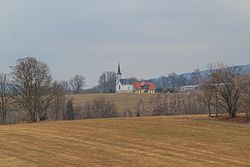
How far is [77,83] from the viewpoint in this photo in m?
111

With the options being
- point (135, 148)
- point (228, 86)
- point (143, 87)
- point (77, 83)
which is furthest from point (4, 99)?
point (143, 87)

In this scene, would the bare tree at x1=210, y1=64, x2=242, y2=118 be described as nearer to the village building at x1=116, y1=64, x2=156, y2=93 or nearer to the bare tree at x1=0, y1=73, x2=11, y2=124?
the bare tree at x1=0, y1=73, x2=11, y2=124

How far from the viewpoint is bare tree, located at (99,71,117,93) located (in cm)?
14012

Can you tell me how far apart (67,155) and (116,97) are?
252ft

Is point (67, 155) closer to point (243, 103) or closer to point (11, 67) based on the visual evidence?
point (243, 103)

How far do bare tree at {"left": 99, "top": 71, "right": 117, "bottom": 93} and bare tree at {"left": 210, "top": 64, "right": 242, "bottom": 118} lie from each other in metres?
105

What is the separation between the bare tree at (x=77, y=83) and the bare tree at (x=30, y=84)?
60871 millimetres

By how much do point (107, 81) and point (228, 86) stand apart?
11139 cm

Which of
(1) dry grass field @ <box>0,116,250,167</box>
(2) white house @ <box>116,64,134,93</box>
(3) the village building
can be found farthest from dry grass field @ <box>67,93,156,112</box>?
(1) dry grass field @ <box>0,116,250,167</box>

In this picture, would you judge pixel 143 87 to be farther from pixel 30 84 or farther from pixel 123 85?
pixel 30 84

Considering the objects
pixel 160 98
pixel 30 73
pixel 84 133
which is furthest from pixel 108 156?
pixel 160 98

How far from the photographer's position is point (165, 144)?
1952cm

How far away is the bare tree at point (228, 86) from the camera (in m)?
32.8

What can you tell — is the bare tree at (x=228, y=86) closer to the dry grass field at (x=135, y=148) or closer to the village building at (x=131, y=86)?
the dry grass field at (x=135, y=148)
